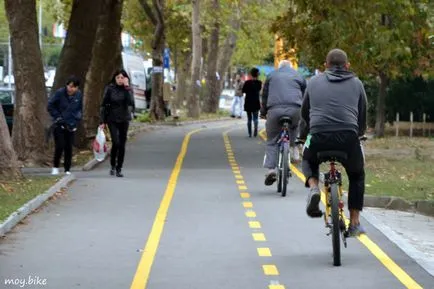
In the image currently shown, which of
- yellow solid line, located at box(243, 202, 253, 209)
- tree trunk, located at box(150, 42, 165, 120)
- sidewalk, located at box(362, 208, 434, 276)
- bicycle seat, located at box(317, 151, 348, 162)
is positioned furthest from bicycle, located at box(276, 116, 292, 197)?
tree trunk, located at box(150, 42, 165, 120)

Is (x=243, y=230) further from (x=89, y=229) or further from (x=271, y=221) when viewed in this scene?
(x=89, y=229)

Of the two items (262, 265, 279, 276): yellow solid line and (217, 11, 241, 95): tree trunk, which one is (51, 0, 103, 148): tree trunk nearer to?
(262, 265, 279, 276): yellow solid line

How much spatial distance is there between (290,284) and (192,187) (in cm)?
744

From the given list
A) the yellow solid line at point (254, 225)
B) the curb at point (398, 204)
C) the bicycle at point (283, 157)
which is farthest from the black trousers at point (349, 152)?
the curb at point (398, 204)

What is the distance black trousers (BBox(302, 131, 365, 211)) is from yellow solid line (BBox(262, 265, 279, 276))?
0.96 metres

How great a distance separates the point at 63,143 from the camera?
56.0ft

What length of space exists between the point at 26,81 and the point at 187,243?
9.50 meters

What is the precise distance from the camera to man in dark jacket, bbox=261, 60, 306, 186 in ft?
46.7

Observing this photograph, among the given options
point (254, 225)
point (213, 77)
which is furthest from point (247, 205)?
point (213, 77)

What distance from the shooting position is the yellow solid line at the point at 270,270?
859 centimetres

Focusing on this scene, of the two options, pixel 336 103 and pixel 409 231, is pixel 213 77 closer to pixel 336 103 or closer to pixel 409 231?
pixel 409 231

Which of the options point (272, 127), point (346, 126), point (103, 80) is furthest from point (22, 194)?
point (103, 80)

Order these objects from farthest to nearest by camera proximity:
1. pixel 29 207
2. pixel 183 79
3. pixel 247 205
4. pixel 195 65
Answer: pixel 183 79
pixel 195 65
pixel 247 205
pixel 29 207

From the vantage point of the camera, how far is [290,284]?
812 centimetres
